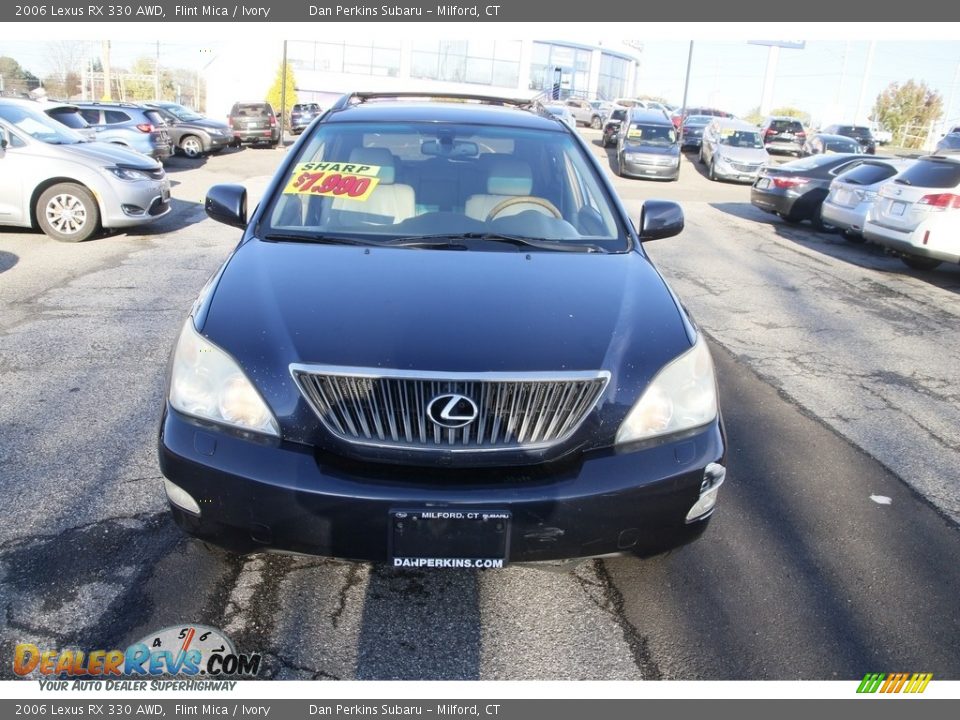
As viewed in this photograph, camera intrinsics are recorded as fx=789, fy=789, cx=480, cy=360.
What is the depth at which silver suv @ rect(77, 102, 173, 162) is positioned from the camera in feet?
57.9

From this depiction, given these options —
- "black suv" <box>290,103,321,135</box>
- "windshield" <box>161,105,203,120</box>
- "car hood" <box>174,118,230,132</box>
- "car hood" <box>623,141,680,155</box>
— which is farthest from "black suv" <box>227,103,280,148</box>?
"car hood" <box>623,141,680,155</box>

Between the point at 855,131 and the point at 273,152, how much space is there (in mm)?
24005

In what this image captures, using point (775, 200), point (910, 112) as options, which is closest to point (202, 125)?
point (775, 200)

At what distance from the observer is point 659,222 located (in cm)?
400

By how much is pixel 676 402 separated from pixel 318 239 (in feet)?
5.52

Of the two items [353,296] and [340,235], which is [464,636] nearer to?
[353,296]

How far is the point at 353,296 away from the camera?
2.80 metres

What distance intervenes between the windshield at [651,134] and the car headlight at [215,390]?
21.9 m

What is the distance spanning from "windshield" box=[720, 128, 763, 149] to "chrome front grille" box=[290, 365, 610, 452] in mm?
23711

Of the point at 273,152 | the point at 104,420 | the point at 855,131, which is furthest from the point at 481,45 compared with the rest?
the point at 104,420

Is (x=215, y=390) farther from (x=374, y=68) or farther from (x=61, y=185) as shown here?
(x=374, y=68)

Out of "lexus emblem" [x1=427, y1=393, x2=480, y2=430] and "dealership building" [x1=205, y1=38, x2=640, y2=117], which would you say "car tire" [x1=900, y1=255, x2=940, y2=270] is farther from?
"dealership building" [x1=205, y1=38, x2=640, y2=117]

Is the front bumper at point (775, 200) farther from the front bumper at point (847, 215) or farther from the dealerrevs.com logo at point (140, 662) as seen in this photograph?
the dealerrevs.com logo at point (140, 662)

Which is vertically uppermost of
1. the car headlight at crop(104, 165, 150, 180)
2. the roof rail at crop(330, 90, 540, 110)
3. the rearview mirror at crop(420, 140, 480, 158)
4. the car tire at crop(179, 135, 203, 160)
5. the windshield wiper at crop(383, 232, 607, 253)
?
the roof rail at crop(330, 90, 540, 110)
